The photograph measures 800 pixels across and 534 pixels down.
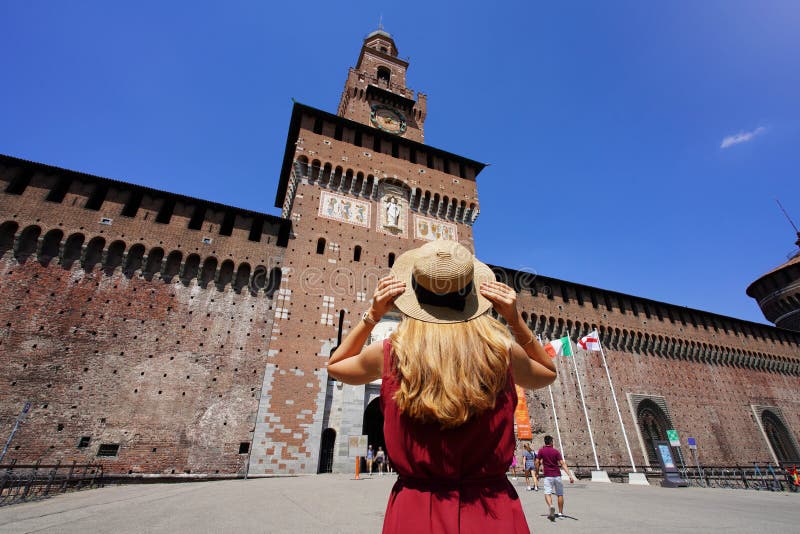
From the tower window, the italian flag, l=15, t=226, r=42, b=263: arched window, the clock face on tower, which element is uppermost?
the tower window

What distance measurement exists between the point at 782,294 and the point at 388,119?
40.3 m

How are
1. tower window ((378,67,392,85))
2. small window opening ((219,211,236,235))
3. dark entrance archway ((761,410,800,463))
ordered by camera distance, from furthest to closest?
tower window ((378,67,392,85)) → dark entrance archway ((761,410,800,463)) → small window opening ((219,211,236,235))

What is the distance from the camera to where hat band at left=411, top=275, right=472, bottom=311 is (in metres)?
1.75

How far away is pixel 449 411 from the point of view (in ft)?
4.72

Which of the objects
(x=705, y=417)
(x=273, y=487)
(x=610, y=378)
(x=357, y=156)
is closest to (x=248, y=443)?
(x=273, y=487)

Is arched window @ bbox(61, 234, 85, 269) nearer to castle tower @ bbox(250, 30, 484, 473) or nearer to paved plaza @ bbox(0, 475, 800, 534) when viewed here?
castle tower @ bbox(250, 30, 484, 473)

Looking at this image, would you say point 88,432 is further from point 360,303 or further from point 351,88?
point 351,88

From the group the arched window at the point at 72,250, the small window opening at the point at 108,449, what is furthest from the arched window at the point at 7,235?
the small window opening at the point at 108,449

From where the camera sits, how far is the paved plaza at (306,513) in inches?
229

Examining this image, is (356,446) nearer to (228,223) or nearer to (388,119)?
(228,223)

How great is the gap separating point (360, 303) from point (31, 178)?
14.5 meters

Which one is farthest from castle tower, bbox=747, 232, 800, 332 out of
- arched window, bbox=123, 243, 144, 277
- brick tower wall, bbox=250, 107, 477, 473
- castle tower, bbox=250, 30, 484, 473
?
arched window, bbox=123, 243, 144, 277

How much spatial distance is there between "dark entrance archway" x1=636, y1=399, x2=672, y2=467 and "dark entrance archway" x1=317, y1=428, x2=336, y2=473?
19355 millimetres

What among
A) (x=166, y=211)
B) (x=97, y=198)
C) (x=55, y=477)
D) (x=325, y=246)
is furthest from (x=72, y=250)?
(x=325, y=246)
